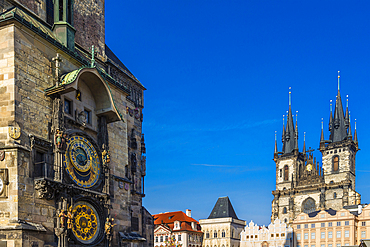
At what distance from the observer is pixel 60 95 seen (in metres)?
17.0

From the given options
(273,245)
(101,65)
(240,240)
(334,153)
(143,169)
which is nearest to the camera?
(101,65)

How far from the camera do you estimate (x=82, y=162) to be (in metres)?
17.6

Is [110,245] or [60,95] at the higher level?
[60,95]

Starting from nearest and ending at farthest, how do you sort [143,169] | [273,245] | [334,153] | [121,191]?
1. [121,191]
2. [143,169]
3. [273,245]
4. [334,153]

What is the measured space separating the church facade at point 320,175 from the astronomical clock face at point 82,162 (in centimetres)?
7623

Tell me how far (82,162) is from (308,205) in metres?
81.6

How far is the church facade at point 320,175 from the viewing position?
288 ft

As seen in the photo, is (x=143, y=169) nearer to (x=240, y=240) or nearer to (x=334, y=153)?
(x=240, y=240)

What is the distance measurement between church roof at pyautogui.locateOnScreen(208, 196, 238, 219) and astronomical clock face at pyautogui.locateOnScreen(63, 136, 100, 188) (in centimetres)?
7355

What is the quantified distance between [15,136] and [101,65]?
10.8 metres

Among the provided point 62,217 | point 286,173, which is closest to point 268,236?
point 286,173

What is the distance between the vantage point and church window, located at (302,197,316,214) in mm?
90488

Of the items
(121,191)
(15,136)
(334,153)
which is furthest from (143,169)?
(334,153)

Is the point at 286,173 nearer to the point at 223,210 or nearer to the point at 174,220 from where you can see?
the point at 223,210
